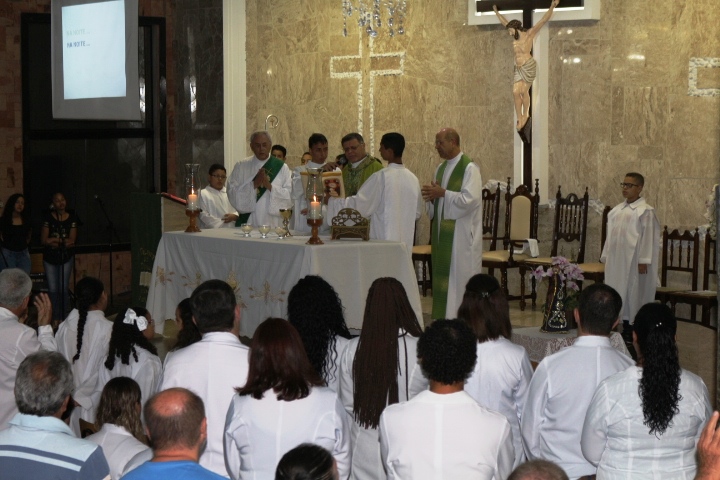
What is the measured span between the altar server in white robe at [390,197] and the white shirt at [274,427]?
4707mm

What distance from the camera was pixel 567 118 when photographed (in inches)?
439

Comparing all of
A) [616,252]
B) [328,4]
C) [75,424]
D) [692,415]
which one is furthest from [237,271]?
[328,4]

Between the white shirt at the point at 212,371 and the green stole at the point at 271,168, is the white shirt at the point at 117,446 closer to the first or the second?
the white shirt at the point at 212,371

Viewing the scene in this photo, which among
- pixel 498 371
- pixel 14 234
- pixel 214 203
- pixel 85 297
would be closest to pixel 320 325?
pixel 498 371

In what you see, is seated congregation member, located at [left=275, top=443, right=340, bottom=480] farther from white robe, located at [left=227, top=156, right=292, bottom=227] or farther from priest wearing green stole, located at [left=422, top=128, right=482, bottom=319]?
white robe, located at [left=227, top=156, right=292, bottom=227]

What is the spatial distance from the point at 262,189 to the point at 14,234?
3.03 m

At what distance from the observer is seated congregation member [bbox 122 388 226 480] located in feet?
8.79

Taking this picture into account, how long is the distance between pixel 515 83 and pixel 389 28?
75.4 inches

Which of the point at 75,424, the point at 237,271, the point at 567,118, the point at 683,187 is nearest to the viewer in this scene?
the point at 75,424

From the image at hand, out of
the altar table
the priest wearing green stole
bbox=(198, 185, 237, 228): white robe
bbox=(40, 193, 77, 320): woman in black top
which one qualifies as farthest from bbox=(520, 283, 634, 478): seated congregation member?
bbox=(40, 193, 77, 320): woman in black top

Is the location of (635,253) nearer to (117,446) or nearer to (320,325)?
(320,325)

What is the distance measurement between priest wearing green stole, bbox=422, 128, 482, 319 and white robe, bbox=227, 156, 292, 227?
128 centimetres

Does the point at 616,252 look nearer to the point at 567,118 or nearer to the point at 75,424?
the point at 567,118

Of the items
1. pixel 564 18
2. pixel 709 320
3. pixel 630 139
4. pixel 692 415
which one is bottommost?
pixel 709 320
